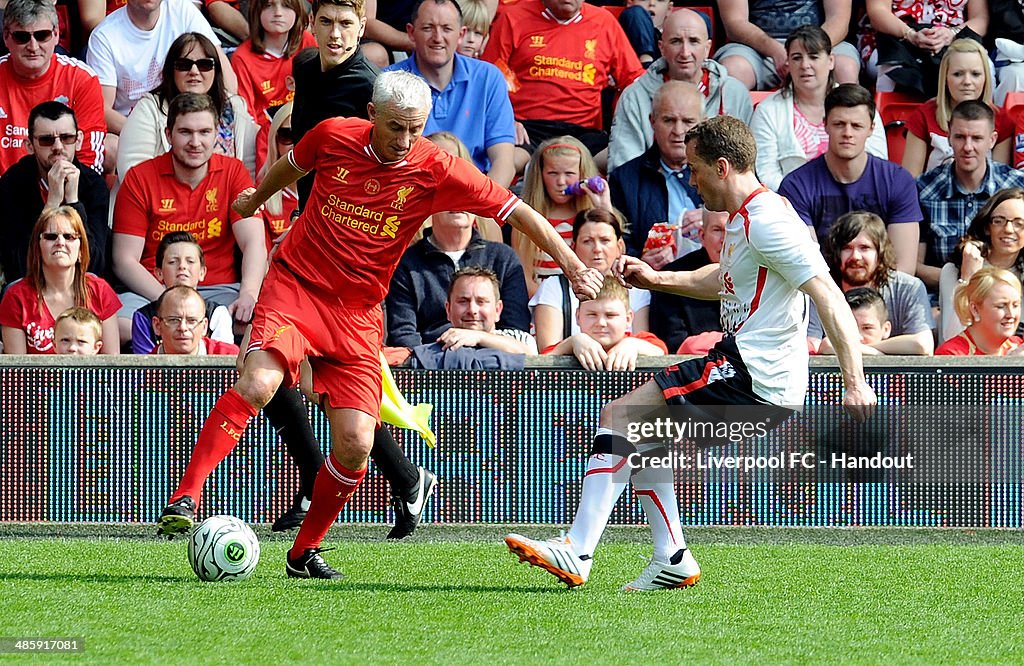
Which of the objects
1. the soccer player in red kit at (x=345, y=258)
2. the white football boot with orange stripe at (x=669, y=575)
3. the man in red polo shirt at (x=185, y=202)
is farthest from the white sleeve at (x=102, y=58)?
the white football boot with orange stripe at (x=669, y=575)

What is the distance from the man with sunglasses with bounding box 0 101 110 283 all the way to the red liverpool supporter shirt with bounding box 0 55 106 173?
1.61 feet

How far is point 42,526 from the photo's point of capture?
7.77 m

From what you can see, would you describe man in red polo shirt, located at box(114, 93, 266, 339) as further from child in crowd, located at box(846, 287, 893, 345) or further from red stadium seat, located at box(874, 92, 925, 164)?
red stadium seat, located at box(874, 92, 925, 164)

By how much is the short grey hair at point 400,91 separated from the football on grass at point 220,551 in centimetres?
174

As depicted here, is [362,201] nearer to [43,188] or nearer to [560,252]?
[560,252]

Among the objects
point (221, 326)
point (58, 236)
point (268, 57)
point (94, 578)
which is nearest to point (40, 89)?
point (268, 57)

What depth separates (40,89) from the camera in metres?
10.5

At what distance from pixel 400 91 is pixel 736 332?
1.57m

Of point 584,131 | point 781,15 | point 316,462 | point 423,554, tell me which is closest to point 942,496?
point 423,554

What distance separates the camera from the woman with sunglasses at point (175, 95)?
10164 millimetres

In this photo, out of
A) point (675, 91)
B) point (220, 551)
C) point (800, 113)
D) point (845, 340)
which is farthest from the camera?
point (800, 113)

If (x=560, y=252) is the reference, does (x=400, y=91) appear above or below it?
above

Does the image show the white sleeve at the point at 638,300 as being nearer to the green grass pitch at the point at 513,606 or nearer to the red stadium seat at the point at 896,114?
the green grass pitch at the point at 513,606

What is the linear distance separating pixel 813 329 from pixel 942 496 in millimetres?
1277
